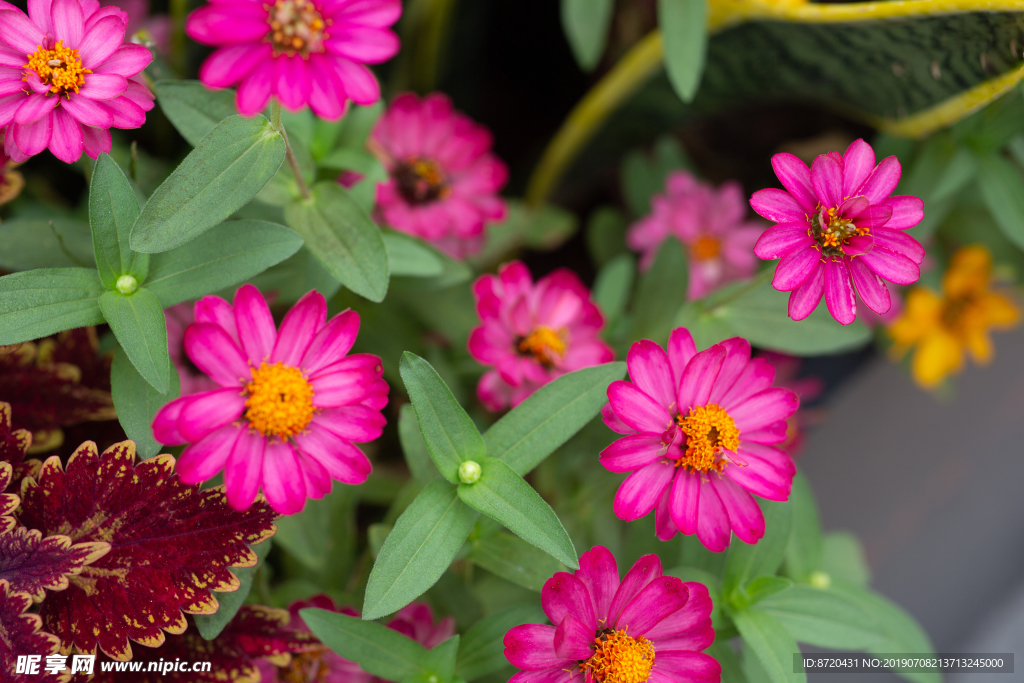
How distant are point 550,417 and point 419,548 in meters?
0.13

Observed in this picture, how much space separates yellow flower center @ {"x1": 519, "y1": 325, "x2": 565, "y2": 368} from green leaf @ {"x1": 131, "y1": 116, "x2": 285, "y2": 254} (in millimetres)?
298

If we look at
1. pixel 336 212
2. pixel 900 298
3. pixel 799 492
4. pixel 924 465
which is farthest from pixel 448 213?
pixel 924 465

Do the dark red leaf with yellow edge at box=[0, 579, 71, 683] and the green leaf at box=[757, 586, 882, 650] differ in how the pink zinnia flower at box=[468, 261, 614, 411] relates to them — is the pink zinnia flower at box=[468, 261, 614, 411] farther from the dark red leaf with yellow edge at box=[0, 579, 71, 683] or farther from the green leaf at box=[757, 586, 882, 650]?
the dark red leaf with yellow edge at box=[0, 579, 71, 683]

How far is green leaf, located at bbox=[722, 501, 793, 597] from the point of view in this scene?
633 mm

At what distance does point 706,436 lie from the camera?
552mm

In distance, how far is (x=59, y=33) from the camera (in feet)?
1.73

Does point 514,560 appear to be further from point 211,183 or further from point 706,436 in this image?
point 211,183

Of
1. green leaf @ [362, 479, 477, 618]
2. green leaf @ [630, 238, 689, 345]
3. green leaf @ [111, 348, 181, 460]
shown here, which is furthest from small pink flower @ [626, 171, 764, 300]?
green leaf @ [111, 348, 181, 460]

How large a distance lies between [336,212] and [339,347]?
0.13 metres

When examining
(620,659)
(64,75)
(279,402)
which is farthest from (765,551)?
(64,75)

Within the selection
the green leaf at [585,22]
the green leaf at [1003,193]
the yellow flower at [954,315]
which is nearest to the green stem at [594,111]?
the green leaf at [585,22]

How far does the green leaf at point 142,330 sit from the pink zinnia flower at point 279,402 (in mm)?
30

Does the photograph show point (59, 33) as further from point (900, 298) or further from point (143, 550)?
point (900, 298)

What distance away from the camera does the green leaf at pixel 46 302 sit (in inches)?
20.4
